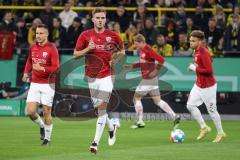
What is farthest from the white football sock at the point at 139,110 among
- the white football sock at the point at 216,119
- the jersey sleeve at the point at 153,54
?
the white football sock at the point at 216,119

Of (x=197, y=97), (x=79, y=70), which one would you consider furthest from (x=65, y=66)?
(x=197, y=97)

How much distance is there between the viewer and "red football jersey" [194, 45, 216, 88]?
57.4 feet

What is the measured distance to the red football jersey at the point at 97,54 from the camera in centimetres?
1526

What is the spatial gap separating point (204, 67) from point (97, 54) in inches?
127

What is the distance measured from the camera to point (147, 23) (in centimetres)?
2684

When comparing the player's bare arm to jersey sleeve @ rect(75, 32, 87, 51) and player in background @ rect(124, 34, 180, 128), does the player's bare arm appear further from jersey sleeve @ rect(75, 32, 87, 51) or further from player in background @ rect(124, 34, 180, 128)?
player in background @ rect(124, 34, 180, 128)

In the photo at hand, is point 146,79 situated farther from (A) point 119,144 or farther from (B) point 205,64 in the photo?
(A) point 119,144

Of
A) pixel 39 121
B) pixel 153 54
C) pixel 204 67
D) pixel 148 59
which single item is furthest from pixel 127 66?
pixel 39 121

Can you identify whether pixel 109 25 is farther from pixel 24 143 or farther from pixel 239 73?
pixel 24 143

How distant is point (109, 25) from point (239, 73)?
185 inches

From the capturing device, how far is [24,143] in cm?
1678

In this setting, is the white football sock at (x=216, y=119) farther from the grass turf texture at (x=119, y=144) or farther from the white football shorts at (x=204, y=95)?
the grass turf texture at (x=119, y=144)

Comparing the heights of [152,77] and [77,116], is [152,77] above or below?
above

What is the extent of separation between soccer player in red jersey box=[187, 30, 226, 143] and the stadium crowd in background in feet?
27.3
